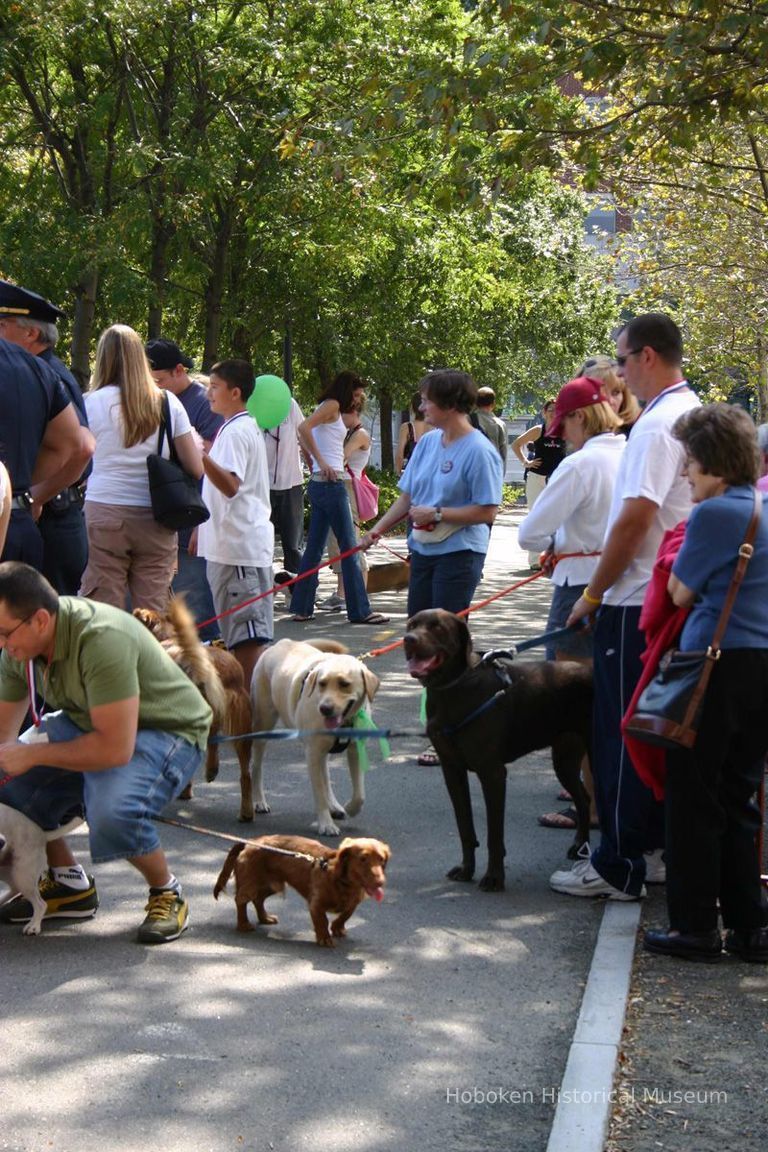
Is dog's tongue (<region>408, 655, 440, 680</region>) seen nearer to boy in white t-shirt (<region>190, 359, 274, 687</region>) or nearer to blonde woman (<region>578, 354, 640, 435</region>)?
blonde woman (<region>578, 354, 640, 435</region>)

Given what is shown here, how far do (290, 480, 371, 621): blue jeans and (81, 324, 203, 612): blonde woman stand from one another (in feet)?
19.0

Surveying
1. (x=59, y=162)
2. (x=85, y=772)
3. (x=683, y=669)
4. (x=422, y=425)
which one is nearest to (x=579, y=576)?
(x=683, y=669)

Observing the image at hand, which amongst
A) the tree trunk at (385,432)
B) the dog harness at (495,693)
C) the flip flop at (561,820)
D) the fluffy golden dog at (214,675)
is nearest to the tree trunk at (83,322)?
the fluffy golden dog at (214,675)

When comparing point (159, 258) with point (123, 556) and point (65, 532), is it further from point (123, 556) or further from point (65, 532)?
point (65, 532)

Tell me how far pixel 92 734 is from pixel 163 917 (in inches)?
28.3

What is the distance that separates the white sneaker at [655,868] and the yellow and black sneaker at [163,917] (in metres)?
1.90

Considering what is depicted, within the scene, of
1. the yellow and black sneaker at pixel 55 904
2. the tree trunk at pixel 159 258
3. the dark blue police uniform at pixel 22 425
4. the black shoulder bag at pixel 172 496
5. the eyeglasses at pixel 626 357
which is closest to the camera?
the yellow and black sneaker at pixel 55 904

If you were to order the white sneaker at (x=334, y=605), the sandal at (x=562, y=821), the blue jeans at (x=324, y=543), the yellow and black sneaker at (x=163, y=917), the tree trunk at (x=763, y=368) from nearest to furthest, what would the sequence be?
the yellow and black sneaker at (x=163, y=917)
the sandal at (x=562, y=821)
the blue jeans at (x=324, y=543)
the white sneaker at (x=334, y=605)
the tree trunk at (x=763, y=368)

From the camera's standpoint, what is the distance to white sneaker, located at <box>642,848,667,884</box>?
6.29 metres

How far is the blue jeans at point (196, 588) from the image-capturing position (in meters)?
9.04

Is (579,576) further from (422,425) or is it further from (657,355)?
(422,425)

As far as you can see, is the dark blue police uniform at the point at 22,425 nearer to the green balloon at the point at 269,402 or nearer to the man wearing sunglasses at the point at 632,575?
the man wearing sunglasses at the point at 632,575

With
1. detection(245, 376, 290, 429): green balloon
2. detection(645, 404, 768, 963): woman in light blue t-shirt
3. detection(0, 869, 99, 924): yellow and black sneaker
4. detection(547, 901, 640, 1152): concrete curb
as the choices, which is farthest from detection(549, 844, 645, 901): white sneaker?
detection(245, 376, 290, 429): green balloon

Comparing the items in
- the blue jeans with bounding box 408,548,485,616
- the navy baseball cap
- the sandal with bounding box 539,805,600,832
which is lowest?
the sandal with bounding box 539,805,600,832
